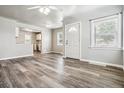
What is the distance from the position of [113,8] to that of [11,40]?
539 cm

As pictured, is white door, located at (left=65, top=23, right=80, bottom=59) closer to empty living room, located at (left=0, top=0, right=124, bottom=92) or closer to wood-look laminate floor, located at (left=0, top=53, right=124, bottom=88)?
empty living room, located at (left=0, top=0, right=124, bottom=92)

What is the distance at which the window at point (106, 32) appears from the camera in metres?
3.21

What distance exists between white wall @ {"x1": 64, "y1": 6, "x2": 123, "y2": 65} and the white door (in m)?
0.27

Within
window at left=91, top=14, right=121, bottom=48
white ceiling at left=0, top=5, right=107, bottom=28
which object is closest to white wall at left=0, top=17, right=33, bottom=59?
white ceiling at left=0, top=5, right=107, bottom=28

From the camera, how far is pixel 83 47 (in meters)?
4.34

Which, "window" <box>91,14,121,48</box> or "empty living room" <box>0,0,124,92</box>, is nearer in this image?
"empty living room" <box>0,0,124,92</box>

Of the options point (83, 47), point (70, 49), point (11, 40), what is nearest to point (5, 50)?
point (11, 40)

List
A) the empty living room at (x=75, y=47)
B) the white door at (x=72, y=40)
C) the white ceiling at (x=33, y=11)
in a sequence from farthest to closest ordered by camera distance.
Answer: the white door at (x=72, y=40)
the white ceiling at (x=33, y=11)
the empty living room at (x=75, y=47)

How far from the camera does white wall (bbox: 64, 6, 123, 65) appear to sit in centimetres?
323

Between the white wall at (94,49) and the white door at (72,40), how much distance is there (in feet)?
0.88

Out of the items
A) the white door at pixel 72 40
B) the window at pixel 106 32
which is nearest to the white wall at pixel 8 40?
the white door at pixel 72 40

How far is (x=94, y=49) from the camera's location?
3916mm

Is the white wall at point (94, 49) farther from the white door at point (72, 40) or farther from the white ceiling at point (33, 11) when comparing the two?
the white ceiling at point (33, 11)
